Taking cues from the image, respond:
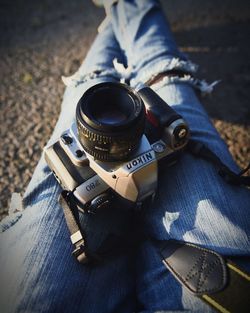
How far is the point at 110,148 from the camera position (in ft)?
2.04

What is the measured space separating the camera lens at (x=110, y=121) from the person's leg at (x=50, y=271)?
193mm

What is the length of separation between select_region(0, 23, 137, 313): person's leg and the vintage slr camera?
89 millimetres

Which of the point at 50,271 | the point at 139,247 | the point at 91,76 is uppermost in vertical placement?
the point at 91,76

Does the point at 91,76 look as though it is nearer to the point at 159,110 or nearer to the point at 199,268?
the point at 159,110

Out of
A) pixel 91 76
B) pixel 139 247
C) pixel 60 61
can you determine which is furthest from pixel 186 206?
pixel 60 61

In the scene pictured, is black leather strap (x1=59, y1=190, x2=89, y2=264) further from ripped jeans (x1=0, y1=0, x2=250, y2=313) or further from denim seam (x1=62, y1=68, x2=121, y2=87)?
denim seam (x1=62, y1=68, x2=121, y2=87)

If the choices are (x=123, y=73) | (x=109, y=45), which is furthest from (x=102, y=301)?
(x=109, y=45)

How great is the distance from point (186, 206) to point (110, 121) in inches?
10.1

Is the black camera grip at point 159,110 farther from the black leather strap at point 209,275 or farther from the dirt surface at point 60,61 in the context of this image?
the dirt surface at point 60,61

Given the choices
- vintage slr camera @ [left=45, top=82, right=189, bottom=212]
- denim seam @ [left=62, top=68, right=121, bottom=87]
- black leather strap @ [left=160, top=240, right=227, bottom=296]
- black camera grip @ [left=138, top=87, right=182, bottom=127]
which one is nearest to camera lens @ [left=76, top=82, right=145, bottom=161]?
vintage slr camera @ [left=45, top=82, right=189, bottom=212]

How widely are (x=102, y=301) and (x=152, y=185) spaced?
0.83ft

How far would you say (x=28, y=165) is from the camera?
115 cm

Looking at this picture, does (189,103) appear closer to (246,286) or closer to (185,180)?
(185,180)

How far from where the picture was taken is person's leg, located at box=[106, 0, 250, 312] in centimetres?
67
